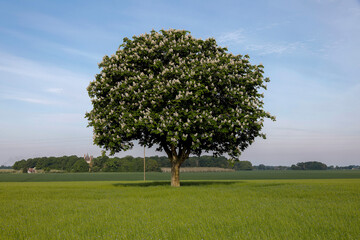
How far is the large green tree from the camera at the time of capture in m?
29.6

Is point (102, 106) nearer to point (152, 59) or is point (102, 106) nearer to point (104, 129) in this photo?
point (104, 129)

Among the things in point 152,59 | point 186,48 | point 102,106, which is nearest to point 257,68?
point 186,48

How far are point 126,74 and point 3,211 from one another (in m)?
17.8

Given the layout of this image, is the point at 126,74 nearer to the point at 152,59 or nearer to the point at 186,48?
the point at 152,59

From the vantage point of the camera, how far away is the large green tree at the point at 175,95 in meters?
29.6

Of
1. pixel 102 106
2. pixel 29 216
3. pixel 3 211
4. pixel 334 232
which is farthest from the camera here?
pixel 102 106

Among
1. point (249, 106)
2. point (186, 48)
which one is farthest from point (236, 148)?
point (186, 48)

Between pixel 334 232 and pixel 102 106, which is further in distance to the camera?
pixel 102 106

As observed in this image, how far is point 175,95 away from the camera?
30188 mm

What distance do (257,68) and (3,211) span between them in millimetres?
27267

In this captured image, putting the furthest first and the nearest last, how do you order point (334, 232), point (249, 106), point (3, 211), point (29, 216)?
point (249, 106) → point (3, 211) → point (29, 216) → point (334, 232)

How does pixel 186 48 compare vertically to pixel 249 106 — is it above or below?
above

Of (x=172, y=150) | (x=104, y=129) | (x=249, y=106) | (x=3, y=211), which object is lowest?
(x=3, y=211)

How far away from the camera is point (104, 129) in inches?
1298
